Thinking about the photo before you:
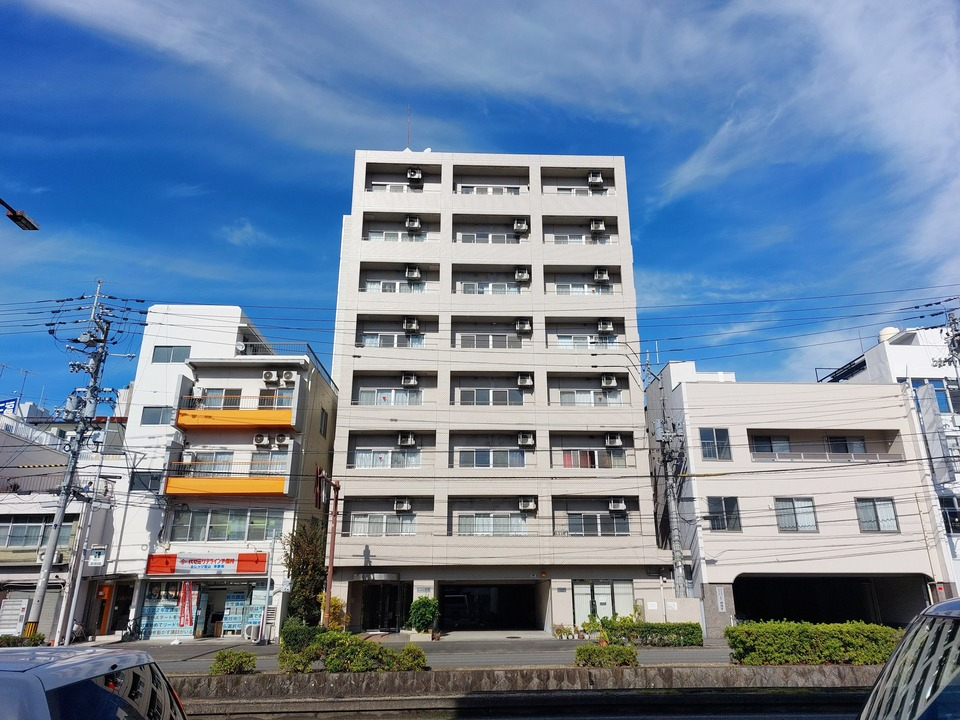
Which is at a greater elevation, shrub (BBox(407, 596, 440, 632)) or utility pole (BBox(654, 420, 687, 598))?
utility pole (BBox(654, 420, 687, 598))

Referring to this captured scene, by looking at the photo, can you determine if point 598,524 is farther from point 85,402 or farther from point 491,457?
point 85,402

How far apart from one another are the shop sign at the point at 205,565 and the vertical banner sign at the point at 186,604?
3.25 ft

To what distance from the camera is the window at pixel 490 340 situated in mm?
39438

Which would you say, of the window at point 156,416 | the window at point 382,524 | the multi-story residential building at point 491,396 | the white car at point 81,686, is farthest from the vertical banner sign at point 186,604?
the white car at point 81,686

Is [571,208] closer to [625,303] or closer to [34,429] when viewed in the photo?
[625,303]

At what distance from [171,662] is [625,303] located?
30.7 m

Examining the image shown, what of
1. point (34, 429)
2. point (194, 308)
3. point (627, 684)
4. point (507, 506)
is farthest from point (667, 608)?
point (34, 429)

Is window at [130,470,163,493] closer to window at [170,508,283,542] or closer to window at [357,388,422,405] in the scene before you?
window at [170,508,283,542]

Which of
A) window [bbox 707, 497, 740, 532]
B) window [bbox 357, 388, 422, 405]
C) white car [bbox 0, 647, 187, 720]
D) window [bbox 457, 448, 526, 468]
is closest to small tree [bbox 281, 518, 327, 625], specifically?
window [bbox 357, 388, 422, 405]

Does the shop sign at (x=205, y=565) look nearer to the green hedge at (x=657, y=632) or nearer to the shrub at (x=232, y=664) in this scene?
the green hedge at (x=657, y=632)

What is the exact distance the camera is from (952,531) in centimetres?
3325

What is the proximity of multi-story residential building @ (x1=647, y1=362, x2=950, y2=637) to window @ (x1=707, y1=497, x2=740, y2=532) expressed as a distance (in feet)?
0.18

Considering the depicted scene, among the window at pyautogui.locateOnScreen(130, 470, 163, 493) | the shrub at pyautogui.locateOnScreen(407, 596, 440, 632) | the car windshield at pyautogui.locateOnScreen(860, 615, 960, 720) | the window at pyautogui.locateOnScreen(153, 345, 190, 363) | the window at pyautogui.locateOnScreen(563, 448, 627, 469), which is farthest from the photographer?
the window at pyautogui.locateOnScreen(153, 345, 190, 363)

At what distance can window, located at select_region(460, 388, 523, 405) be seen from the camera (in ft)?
125
